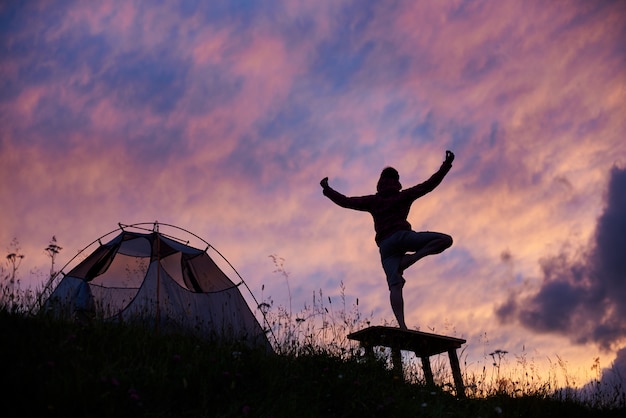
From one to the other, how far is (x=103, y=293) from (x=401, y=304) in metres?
5.16

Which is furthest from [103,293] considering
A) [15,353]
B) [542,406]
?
[542,406]

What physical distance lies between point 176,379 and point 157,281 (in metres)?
4.56

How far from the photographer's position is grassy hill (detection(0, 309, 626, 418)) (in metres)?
5.31

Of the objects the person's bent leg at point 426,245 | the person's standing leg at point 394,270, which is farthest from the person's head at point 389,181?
the person's bent leg at point 426,245

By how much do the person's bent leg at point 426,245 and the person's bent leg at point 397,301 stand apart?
0.33 meters

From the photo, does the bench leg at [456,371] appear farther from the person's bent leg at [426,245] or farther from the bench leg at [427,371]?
the person's bent leg at [426,245]

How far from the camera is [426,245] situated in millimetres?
9367

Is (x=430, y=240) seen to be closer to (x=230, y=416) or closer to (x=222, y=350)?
(x=222, y=350)

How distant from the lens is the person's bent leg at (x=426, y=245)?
924 centimetres

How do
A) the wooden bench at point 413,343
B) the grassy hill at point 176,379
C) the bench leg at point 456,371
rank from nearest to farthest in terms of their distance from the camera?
1. the grassy hill at point 176,379
2. the wooden bench at point 413,343
3. the bench leg at point 456,371

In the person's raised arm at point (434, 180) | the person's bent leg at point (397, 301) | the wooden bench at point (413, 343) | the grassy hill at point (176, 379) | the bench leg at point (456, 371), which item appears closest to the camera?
the grassy hill at point (176, 379)

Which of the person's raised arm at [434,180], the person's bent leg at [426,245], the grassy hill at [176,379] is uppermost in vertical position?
the person's raised arm at [434,180]

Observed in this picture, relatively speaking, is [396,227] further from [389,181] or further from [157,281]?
[157,281]

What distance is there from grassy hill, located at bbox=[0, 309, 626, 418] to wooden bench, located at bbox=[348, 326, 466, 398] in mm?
489
